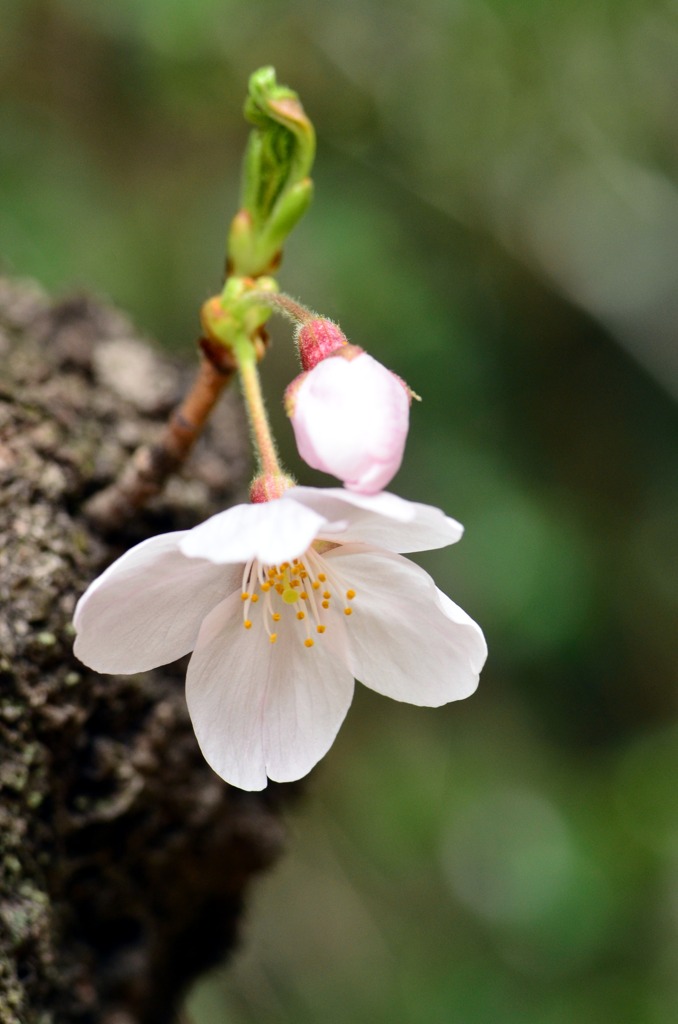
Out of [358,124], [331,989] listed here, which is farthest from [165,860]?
[358,124]

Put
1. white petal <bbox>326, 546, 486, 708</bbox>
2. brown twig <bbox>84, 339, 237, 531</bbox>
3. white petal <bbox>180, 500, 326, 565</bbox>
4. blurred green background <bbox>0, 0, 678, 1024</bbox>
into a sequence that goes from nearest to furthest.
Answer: white petal <bbox>180, 500, 326, 565</bbox>
white petal <bbox>326, 546, 486, 708</bbox>
brown twig <bbox>84, 339, 237, 531</bbox>
blurred green background <bbox>0, 0, 678, 1024</bbox>

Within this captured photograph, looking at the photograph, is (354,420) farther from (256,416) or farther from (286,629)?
(286,629)

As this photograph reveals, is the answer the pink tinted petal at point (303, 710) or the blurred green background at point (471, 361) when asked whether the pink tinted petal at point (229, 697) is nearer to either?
the pink tinted petal at point (303, 710)

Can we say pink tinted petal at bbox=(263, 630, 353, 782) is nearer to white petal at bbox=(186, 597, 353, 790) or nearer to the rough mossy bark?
white petal at bbox=(186, 597, 353, 790)

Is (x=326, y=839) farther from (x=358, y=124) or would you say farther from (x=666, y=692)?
(x=358, y=124)

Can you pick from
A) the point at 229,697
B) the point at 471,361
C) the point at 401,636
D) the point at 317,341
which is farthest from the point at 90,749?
the point at 471,361

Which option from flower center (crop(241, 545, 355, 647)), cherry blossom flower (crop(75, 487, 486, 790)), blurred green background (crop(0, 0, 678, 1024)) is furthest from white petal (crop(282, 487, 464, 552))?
blurred green background (crop(0, 0, 678, 1024))

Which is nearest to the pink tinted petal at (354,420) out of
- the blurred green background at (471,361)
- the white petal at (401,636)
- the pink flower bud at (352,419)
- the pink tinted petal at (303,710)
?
the pink flower bud at (352,419)

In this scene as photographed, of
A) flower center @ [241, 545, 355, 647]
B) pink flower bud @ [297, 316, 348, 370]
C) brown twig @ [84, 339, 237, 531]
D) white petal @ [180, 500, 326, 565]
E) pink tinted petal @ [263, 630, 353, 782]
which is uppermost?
brown twig @ [84, 339, 237, 531]
